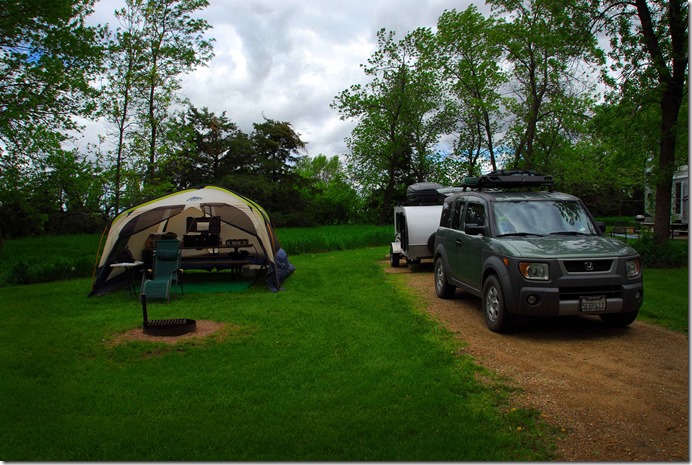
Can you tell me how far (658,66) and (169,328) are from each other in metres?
12.1

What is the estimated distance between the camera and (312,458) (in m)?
3.62

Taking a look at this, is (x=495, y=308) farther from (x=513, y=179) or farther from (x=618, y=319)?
(x=513, y=179)

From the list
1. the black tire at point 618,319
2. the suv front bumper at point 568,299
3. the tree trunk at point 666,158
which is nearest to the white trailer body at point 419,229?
the tree trunk at point 666,158

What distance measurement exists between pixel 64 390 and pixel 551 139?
2658 centimetres

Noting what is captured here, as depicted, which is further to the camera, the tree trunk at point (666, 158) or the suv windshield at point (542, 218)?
the tree trunk at point (666, 158)

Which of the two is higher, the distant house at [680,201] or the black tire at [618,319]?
the distant house at [680,201]

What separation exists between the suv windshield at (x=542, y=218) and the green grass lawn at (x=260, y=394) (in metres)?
1.90

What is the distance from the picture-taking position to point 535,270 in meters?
6.53

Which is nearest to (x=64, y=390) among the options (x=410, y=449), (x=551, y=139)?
(x=410, y=449)

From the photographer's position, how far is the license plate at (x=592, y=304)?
254 inches

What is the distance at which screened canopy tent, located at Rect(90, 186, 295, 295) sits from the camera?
11336 mm

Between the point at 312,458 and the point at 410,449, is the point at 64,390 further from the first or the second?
the point at 410,449

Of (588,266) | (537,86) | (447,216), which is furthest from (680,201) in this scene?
(588,266)

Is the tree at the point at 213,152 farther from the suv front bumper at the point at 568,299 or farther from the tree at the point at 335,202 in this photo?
the suv front bumper at the point at 568,299
